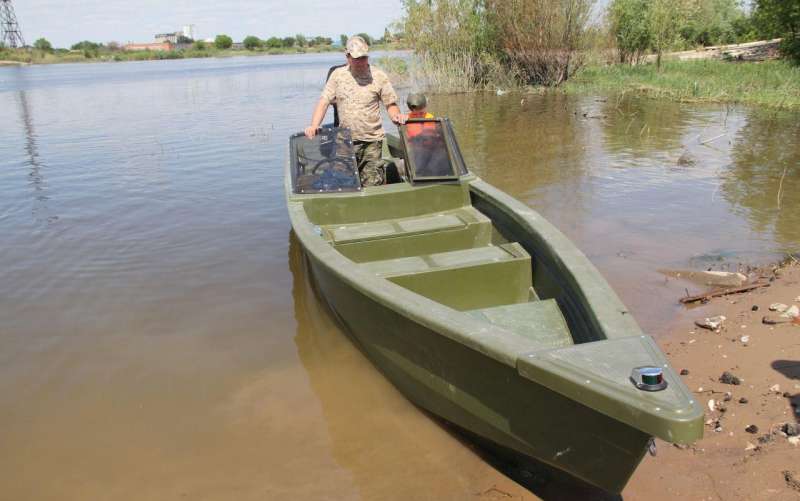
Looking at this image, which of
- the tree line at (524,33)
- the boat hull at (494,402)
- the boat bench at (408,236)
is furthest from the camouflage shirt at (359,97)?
the tree line at (524,33)

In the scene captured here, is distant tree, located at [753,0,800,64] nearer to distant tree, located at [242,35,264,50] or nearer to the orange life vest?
the orange life vest

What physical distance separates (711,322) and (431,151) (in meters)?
2.86

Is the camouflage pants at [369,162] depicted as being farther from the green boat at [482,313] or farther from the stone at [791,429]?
the stone at [791,429]

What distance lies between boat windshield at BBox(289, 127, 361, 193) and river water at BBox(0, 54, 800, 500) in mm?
1070

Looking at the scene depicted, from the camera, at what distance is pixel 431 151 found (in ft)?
19.8

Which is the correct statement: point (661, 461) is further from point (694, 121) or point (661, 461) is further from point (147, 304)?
point (694, 121)

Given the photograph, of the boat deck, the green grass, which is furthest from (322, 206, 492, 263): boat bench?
the green grass

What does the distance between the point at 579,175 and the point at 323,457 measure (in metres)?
7.63

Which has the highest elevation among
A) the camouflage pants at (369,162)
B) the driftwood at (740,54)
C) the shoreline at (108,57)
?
the shoreline at (108,57)

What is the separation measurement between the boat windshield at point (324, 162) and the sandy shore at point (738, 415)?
3.05 meters

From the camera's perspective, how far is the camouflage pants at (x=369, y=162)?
6304mm

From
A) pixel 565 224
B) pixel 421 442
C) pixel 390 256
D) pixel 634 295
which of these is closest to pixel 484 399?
pixel 421 442

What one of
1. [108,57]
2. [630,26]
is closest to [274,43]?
[108,57]

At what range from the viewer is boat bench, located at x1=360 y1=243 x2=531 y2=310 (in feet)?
13.9
